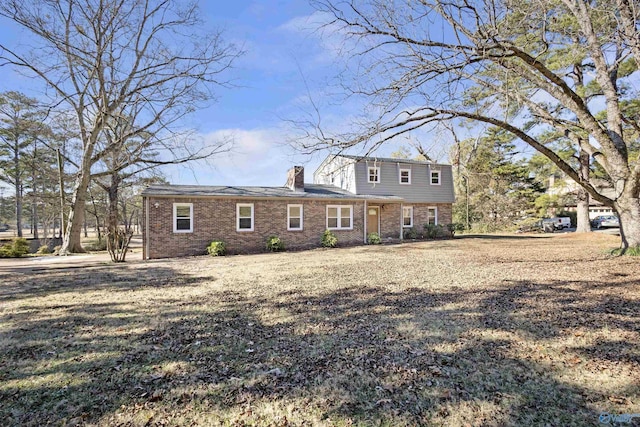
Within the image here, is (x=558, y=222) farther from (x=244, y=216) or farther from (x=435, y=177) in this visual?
(x=244, y=216)

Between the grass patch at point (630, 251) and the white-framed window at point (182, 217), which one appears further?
the white-framed window at point (182, 217)

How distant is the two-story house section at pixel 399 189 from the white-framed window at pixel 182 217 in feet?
27.2

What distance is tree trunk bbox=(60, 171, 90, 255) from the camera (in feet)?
50.6

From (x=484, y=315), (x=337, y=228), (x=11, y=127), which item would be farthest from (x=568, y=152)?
(x=11, y=127)

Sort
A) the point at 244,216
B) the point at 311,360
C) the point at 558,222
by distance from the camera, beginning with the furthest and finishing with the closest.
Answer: the point at 558,222, the point at 244,216, the point at 311,360

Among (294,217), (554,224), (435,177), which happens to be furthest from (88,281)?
(554,224)

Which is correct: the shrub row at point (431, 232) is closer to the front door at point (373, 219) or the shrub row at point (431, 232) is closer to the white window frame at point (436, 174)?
the front door at point (373, 219)

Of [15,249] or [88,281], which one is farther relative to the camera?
[15,249]

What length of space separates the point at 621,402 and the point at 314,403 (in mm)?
2386

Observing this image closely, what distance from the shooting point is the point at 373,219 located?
1822 centimetres

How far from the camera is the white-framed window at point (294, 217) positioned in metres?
15.0

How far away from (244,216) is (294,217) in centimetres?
246

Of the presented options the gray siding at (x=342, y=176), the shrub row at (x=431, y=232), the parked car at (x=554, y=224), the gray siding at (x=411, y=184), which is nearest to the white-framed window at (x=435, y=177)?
the gray siding at (x=411, y=184)

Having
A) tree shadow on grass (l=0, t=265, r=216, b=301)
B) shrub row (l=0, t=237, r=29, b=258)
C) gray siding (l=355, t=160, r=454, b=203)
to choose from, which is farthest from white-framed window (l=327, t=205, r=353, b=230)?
shrub row (l=0, t=237, r=29, b=258)
